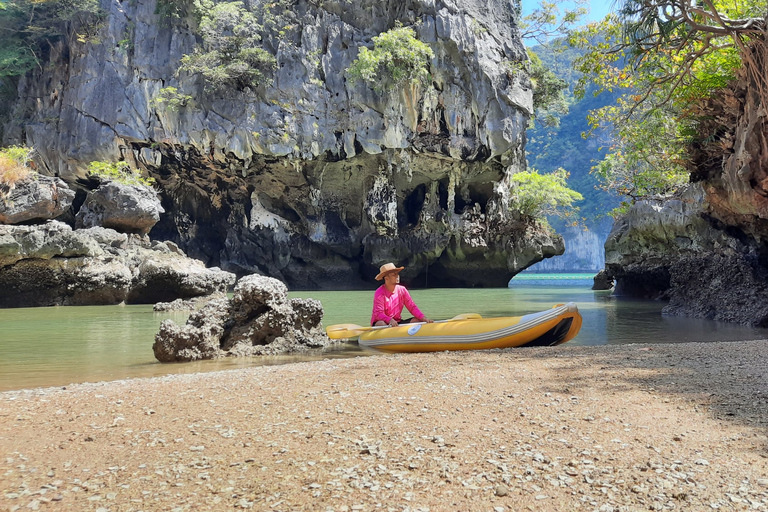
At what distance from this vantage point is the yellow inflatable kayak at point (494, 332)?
606 cm

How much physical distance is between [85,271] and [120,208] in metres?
3.38

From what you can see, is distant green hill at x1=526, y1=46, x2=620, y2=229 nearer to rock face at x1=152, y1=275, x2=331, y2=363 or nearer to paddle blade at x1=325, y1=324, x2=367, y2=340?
paddle blade at x1=325, y1=324, x2=367, y2=340

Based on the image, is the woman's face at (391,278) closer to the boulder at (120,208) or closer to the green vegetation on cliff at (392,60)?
the boulder at (120,208)

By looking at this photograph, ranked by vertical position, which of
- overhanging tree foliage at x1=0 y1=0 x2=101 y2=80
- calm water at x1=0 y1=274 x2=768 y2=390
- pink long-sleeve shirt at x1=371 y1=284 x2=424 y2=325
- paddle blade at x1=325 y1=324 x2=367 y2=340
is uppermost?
overhanging tree foliage at x1=0 y1=0 x2=101 y2=80

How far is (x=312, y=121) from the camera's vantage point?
20.6 meters

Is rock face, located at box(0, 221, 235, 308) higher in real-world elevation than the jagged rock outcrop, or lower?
lower

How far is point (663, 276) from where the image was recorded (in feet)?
54.1

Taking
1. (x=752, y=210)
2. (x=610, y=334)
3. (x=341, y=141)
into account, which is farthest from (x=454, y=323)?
(x=341, y=141)

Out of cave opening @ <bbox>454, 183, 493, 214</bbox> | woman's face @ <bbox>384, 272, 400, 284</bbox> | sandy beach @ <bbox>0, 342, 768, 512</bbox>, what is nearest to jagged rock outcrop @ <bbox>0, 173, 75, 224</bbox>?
→ woman's face @ <bbox>384, 272, 400, 284</bbox>

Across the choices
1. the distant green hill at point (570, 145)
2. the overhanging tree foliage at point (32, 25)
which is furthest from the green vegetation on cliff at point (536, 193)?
the distant green hill at point (570, 145)

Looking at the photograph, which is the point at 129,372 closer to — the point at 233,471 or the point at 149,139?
the point at 233,471

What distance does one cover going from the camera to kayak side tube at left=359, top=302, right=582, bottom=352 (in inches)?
238

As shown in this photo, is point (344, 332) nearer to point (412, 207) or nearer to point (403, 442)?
point (403, 442)

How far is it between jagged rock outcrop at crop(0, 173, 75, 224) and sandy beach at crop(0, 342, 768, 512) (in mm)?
11501
